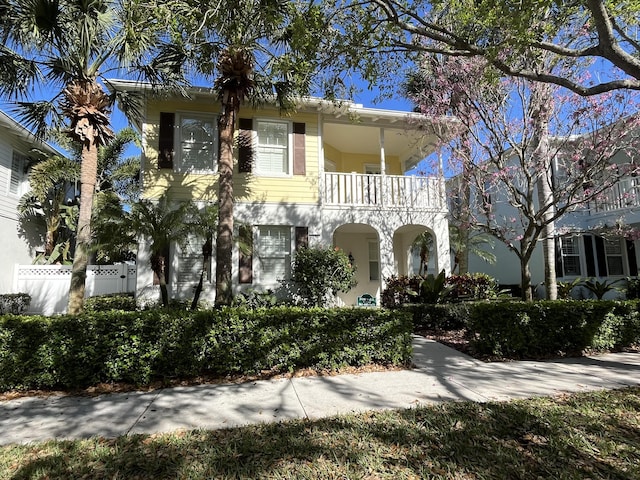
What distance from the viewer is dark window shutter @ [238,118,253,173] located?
10973 millimetres

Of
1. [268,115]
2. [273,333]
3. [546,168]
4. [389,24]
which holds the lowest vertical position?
[273,333]

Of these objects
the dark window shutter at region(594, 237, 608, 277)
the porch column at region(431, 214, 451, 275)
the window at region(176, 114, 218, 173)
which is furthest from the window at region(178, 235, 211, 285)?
the dark window shutter at region(594, 237, 608, 277)

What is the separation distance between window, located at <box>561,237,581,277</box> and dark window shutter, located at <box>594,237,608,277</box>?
71cm

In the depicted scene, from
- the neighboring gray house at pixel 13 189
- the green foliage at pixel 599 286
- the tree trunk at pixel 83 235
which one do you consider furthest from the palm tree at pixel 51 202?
the green foliage at pixel 599 286

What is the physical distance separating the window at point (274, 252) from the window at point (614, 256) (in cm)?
1433

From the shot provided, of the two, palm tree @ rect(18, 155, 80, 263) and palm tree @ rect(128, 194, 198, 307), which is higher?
palm tree @ rect(18, 155, 80, 263)

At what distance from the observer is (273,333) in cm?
575

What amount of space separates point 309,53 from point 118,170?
1650 cm

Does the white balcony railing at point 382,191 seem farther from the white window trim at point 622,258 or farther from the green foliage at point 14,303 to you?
the green foliage at point 14,303

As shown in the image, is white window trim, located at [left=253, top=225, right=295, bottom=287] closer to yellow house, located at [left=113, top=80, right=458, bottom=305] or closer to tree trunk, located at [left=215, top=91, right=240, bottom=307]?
yellow house, located at [left=113, top=80, right=458, bottom=305]

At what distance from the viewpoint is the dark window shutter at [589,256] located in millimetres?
15289

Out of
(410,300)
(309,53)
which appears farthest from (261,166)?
(410,300)

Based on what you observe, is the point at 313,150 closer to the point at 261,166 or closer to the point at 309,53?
the point at 261,166

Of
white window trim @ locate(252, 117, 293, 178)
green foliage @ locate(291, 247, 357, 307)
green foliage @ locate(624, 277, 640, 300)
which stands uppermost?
white window trim @ locate(252, 117, 293, 178)
